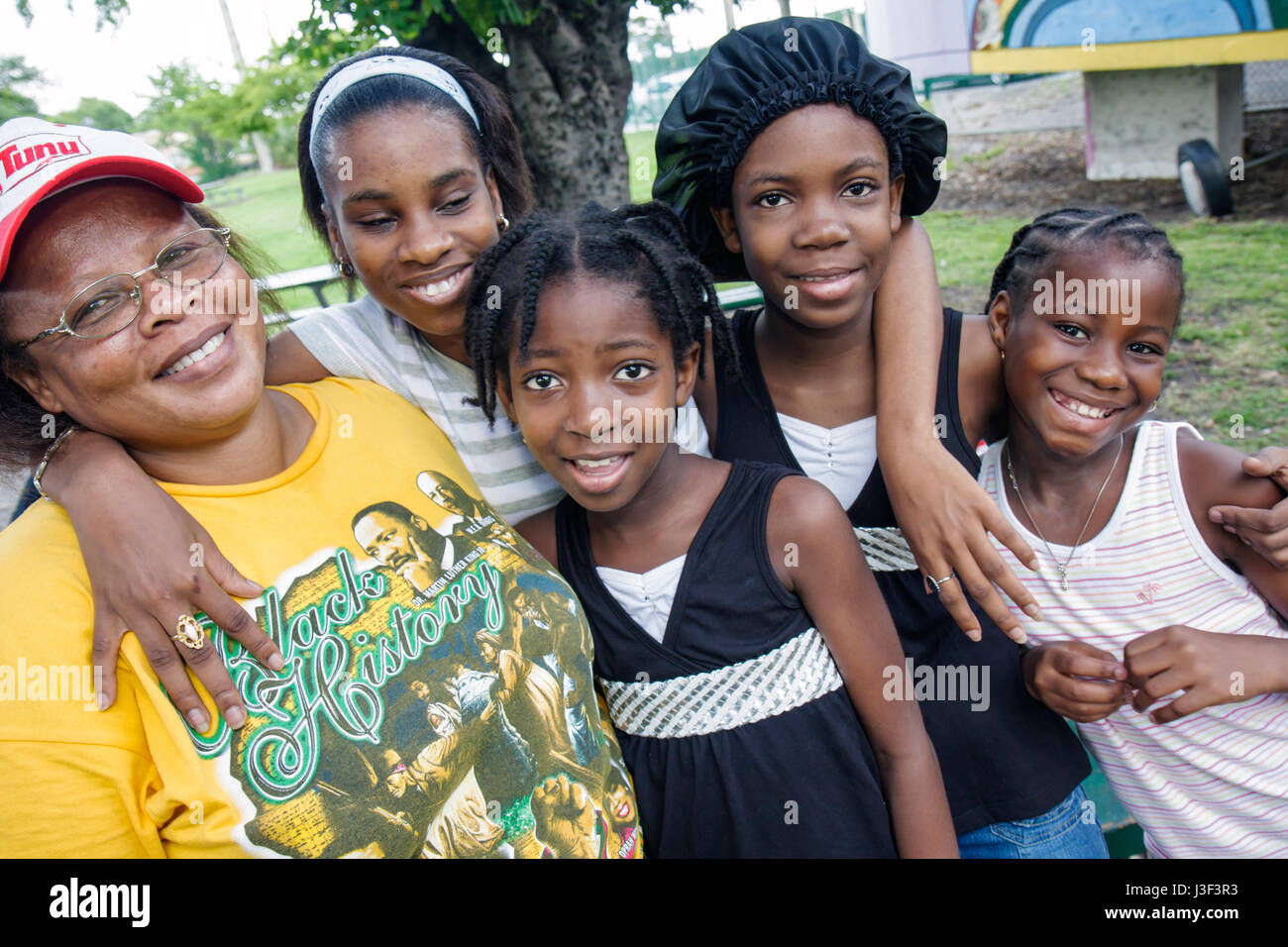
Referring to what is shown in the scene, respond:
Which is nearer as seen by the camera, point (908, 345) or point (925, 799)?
point (925, 799)

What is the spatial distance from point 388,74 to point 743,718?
1.56 metres

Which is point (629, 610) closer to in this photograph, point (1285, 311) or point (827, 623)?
point (827, 623)

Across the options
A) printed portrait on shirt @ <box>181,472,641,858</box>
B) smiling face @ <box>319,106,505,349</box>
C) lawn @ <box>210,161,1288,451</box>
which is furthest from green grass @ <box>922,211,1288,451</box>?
printed portrait on shirt @ <box>181,472,641,858</box>

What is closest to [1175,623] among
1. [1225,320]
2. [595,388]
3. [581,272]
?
[595,388]

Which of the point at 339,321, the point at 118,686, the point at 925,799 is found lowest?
the point at 925,799

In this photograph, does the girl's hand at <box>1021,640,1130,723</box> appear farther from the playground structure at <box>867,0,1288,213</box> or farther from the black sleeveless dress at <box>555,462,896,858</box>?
the playground structure at <box>867,0,1288,213</box>

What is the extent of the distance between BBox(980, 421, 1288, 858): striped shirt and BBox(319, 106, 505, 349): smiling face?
4.71 feet

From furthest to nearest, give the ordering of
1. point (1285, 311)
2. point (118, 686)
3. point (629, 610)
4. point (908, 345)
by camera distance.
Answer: point (1285, 311) < point (908, 345) < point (629, 610) < point (118, 686)

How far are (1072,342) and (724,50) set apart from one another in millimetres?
1040

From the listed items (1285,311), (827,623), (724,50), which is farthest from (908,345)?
(1285,311)

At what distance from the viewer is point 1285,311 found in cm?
647

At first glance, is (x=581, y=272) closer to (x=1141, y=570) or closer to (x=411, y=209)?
(x=411, y=209)

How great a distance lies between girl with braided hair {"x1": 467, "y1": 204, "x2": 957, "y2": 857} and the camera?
177 cm
